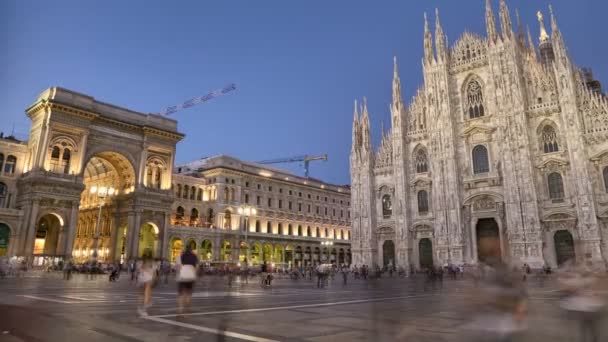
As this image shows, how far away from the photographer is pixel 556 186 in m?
38.2

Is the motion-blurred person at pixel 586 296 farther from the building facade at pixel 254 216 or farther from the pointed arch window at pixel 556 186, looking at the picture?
the building facade at pixel 254 216

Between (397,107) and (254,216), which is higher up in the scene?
(397,107)

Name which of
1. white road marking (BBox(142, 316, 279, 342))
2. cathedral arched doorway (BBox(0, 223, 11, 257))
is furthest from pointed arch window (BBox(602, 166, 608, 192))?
cathedral arched doorway (BBox(0, 223, 11, 257))

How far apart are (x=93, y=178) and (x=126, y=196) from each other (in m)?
12.1

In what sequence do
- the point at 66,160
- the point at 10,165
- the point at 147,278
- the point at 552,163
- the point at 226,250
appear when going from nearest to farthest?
1. the point at 147,278
2. the point at 552,163
3. the point at 10,165
4. the point at 66,160
5. the point at 226,250

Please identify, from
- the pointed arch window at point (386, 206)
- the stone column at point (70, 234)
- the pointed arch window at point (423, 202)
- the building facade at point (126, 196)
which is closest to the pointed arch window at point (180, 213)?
the building facade at point (126, 196)

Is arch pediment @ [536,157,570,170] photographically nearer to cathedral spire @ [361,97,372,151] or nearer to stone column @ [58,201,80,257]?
cathedral spire @ [361,97,372,151]

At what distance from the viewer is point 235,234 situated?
6456 centimetres

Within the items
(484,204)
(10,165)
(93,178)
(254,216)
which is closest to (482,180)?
(484,204)

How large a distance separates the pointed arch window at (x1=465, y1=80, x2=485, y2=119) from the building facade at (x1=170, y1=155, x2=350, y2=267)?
92.9ft

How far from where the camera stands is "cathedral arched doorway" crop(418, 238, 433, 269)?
44.7 meters

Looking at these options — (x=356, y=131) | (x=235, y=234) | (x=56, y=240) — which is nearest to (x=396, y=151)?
(x=356, y=131)

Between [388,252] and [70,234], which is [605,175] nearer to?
[388,252]

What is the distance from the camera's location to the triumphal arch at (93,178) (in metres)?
42.7
